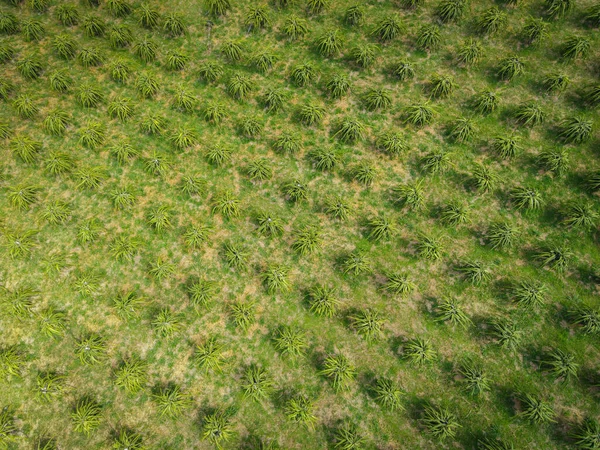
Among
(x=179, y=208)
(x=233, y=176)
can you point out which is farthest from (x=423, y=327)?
(x=179, y=208)

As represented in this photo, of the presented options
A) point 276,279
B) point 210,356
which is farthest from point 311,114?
point 210,356

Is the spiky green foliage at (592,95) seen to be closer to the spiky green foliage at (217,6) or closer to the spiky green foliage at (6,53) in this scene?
the spiky green foliage at (217,6)

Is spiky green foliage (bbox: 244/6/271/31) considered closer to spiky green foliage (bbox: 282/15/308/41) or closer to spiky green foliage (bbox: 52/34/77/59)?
spiky green foliage (bbox: 282/15/308/41)

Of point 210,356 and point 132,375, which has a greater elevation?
point 210,356

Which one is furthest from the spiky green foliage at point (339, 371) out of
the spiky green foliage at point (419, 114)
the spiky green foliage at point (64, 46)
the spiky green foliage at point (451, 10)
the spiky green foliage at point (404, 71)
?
the spiky green foliage at point (64, 46)

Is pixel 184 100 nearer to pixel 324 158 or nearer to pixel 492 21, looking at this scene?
pixel 324 158

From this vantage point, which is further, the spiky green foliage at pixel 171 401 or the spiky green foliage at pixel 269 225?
the spiky green foliage at pixel 269 225
